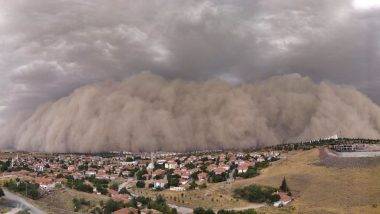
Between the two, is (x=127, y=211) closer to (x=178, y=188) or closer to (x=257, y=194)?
(x=257, y=194)

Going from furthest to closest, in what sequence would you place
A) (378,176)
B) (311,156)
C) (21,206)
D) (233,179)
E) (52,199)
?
(311,156) → (233,179) → (378,176) → (52,199) → (21,206)

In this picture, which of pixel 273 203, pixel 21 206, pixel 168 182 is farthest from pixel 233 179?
pixel 21 206

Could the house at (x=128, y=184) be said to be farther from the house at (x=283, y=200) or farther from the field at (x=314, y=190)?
the house at (x=283, y=200)

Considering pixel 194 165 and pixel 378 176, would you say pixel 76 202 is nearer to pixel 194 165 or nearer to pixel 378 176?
pixel 378 176

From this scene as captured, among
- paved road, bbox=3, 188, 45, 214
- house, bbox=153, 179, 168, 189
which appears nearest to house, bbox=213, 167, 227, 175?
house, bbox=153, 179, 168, 189

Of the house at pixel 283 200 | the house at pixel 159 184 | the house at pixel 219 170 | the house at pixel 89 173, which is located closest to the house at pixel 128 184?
the house at pixel 159 184
